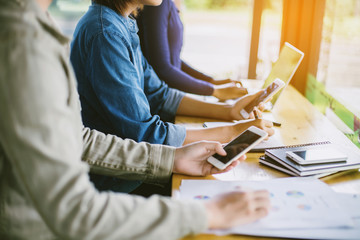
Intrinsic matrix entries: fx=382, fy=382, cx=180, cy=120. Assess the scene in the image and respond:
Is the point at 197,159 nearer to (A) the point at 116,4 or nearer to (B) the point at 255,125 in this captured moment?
(B) the point at 255,125

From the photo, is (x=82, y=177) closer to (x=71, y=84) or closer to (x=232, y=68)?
(x=71, y=84)

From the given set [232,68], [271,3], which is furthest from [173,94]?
[232,68]

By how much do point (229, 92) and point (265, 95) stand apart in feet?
1.54

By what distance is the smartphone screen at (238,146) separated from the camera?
1.03 meters

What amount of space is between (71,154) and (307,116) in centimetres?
127

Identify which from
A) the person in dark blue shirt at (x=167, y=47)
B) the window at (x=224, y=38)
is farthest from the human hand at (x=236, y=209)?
the window at (x=224, y=38)

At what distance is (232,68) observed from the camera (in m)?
4.85

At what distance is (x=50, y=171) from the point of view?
624 mm

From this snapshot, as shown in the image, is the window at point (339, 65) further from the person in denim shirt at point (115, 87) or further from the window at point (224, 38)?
the person in denim shirt at point (115, 87)

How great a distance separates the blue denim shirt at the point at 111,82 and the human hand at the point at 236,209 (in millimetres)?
500

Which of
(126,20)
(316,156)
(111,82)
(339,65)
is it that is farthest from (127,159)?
(339,65)

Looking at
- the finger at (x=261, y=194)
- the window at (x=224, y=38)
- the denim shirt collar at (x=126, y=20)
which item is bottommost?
the window at (x=224, y=38)

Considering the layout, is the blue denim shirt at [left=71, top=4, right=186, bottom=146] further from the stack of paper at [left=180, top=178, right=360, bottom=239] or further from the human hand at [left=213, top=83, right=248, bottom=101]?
the human hand at [left=213, top=83, right=248, bottom=101]

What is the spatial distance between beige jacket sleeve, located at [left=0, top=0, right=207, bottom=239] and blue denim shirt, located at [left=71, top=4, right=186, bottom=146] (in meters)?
0.48
